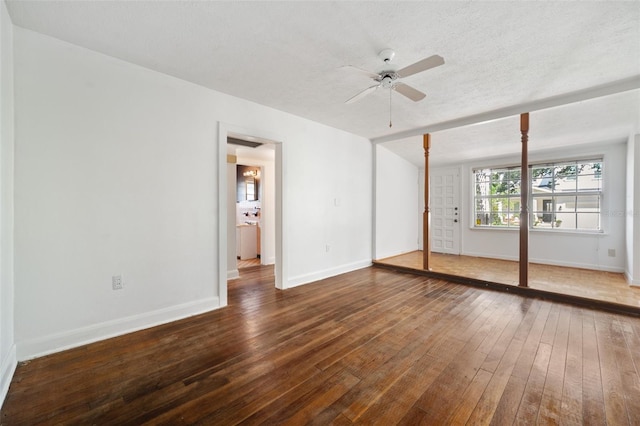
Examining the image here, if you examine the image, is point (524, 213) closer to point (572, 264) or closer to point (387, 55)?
point (572, 264)

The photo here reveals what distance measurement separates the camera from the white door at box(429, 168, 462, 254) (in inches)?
254

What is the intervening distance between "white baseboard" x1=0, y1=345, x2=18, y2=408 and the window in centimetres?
732

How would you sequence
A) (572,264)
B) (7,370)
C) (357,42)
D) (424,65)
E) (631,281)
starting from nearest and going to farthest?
(7,370) → (424,65) → (357,42) → (631,281) → (572,264)

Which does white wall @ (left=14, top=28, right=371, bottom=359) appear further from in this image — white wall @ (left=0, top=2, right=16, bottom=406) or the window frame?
the window frame

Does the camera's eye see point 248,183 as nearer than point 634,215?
No

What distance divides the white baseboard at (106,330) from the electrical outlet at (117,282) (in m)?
0.30

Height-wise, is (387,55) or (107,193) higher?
(387,55)

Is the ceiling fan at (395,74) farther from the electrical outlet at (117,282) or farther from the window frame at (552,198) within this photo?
the window frame at (552,198)

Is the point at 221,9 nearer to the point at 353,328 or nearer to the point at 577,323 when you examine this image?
the point at 353,328

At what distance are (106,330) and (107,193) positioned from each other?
1.22m

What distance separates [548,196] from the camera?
5301mm

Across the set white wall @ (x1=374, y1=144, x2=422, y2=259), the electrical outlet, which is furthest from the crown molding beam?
the electrical outlet

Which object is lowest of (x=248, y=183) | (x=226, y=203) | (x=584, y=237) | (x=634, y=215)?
(x=584, y=237)

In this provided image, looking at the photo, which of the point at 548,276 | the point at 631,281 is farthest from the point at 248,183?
the point at 631,281
